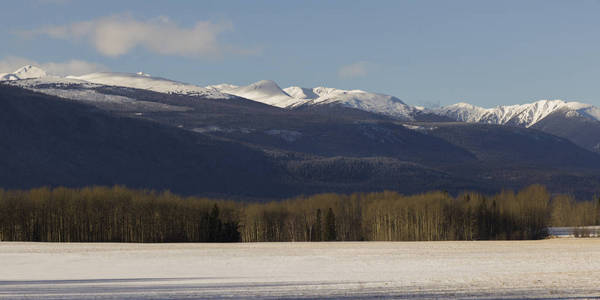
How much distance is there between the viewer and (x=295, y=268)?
6462 cm

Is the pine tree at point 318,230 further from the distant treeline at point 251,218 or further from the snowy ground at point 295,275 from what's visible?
the snowy ground at point 295,275

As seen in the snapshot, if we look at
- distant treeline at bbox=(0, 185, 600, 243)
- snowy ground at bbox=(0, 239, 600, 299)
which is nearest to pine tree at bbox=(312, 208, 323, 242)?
distant treeline at bbox=(0, 185, 600, 243)

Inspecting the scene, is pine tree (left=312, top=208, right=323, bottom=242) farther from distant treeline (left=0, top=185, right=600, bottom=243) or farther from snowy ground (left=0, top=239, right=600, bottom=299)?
snowy ground (left=0, top=239, right=600, bottom=299)

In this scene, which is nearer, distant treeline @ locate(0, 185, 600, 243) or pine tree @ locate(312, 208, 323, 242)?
distant treeline @ locate(0, 185, 600, 243)

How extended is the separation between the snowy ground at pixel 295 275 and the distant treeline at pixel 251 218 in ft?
194

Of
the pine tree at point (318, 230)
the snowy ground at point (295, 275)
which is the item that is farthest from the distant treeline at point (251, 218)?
the snowy ground at point (295, 275)

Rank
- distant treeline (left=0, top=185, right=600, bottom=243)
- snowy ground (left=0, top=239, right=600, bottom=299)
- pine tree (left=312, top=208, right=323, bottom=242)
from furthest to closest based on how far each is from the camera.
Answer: pine tree (left=312, top=208, right=323, bottom=242), distant treeline (left=0, top=185, right=600, bottom=243), snowy ground (left=0, top=239, right=600, bottom=299)

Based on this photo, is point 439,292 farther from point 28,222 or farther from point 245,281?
point 28,222

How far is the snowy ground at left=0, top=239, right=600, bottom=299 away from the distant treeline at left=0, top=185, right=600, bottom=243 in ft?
194

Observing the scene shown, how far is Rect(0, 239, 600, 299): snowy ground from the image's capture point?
145 ft

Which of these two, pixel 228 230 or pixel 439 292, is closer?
pixel 439 292

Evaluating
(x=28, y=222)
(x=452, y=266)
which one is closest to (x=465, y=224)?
(x=28, y=222)

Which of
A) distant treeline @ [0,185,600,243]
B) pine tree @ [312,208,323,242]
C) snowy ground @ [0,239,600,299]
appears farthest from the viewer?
pine tree @ [312,208,323,242]

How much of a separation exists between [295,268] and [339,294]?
836 inches
